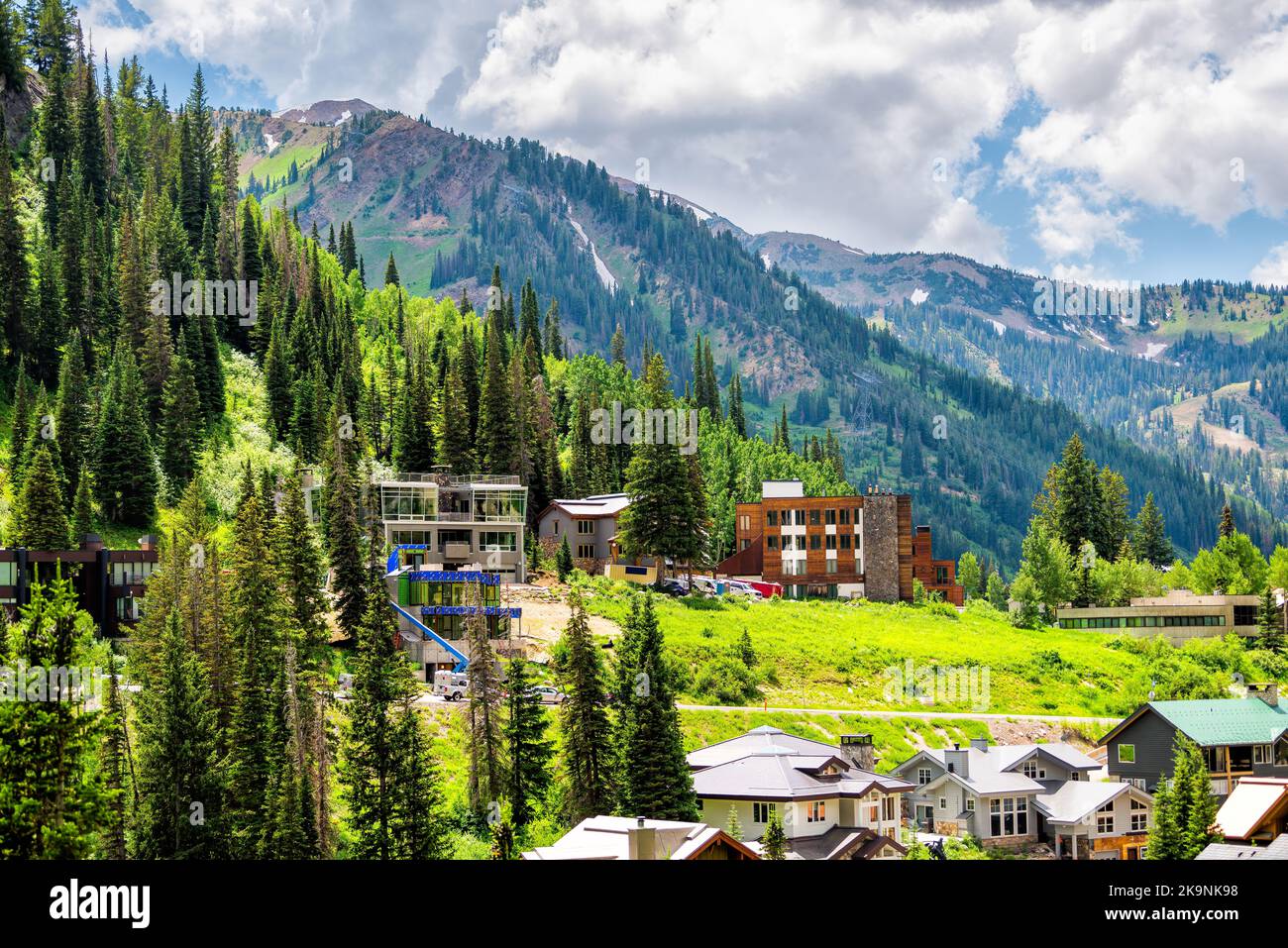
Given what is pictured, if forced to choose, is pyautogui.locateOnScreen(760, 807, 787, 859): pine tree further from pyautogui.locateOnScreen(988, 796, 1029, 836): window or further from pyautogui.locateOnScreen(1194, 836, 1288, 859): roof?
pyautogui.locateOnScreen(988, 796, 1029, 836): window

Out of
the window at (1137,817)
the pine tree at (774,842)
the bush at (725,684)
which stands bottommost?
the window at (1137,817)

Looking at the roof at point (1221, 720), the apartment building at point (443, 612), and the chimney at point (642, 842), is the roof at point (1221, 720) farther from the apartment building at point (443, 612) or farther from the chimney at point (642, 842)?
the chimney at point (642, 842)

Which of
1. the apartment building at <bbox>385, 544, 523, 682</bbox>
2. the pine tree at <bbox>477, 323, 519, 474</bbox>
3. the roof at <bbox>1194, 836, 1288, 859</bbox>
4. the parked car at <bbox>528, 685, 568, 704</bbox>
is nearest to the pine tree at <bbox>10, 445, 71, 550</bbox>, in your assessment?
the apartment building at <bbox>385, 544, 523, 682</bbox>

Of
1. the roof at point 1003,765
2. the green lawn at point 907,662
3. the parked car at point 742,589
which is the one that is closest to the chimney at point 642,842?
the roof at point 1003,765

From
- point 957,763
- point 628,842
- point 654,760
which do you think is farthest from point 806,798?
point 628,842

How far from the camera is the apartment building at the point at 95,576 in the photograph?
88.1m

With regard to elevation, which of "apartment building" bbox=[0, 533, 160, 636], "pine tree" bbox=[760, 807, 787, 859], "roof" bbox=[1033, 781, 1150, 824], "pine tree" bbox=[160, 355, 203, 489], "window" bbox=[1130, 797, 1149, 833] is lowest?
"window" bbox=[1130, 797, 1149, 833]

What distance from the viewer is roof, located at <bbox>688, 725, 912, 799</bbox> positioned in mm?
60250

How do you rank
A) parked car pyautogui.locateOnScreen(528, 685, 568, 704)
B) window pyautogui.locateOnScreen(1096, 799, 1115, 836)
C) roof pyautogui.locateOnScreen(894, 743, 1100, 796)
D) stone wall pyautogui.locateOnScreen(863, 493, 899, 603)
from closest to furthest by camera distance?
1. roof pyautogui.locateOnScreen(894, 743, 1100, 796)
2. window pyautogui.locateOnScreen(1096, 799, 1115, 836)
3. parked car pyautogui.locateOnScreen(528, 685, 568, 704)
4. stone wall pyautogui.locateOnScreen(863, 493, 899, 603)

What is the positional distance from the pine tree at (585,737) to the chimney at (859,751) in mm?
13271

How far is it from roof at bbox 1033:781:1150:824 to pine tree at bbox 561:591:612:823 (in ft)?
79.1

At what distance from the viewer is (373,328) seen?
179 m

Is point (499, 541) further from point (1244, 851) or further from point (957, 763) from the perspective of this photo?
point (1244, 851)
